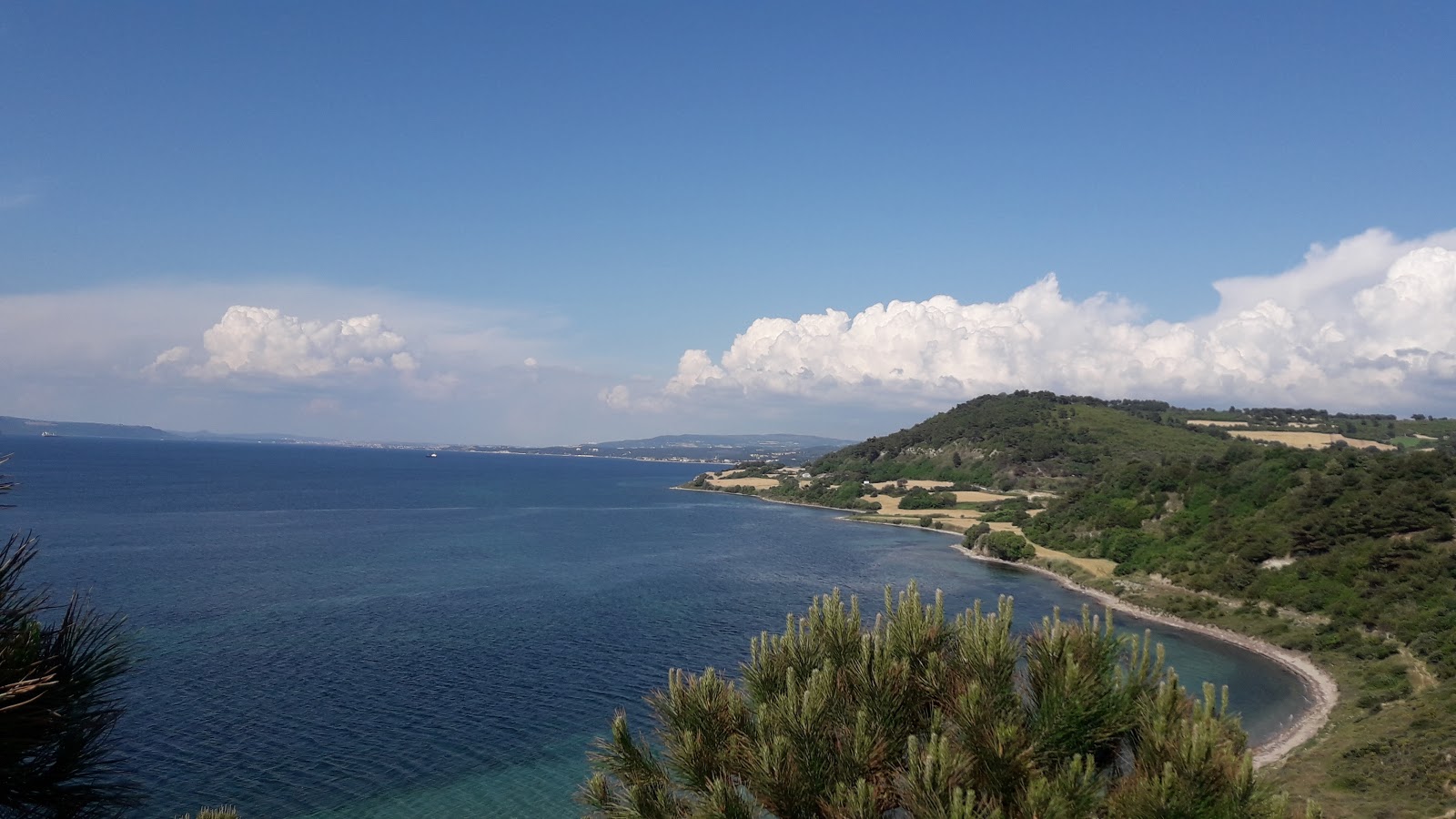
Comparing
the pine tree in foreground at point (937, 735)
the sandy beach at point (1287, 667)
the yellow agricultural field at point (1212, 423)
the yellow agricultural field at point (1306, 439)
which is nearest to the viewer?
the pine tree in foreground at point (937, 735)

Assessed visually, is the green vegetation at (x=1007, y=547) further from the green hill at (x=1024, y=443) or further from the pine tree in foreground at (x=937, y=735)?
the pine tree in foreground at (x=937, y=735)

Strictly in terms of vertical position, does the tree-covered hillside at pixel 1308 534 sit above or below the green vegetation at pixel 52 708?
below

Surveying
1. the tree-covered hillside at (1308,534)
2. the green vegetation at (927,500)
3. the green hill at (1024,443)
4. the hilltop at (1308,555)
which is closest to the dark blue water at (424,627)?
the hilltop at (1308,555)

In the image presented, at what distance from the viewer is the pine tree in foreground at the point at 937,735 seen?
8.71 m

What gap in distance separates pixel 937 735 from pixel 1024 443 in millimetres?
134514

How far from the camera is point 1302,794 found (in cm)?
2348

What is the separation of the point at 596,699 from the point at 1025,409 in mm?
138952

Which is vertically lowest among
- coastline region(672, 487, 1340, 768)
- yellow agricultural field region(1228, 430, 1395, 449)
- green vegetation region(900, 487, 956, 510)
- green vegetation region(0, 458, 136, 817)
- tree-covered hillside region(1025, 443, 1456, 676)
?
coastline region(672, 487, 1340, 768)

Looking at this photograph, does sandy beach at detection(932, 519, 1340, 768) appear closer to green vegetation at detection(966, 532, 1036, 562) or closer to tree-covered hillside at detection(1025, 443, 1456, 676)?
tree-covered hillside at detection(1025, 443, 1456, 676)

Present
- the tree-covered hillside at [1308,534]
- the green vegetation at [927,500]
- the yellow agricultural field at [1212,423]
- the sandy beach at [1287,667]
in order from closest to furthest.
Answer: the sandy beach at [1287,667] < the tree-covered hillside at [1308,534] < the green vegetation at [927,500] < the yellow agricultural field at [1212,423]

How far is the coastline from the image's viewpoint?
29.5 m

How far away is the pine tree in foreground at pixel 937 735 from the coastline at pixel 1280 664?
10944 mm

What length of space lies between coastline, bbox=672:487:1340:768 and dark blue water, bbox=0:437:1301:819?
0.97m

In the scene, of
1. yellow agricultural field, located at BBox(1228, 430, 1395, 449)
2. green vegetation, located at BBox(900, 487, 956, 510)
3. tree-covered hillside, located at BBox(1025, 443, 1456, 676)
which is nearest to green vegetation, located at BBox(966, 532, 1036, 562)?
tree-covered hillside, located at BBox(1025, 443, 1456, 676)
